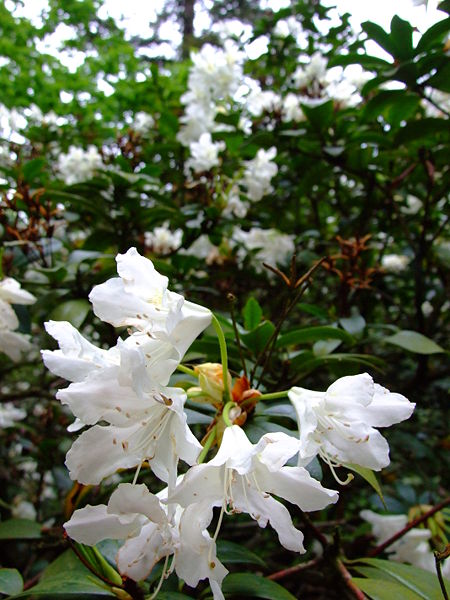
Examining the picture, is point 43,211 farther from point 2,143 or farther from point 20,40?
point 20,40

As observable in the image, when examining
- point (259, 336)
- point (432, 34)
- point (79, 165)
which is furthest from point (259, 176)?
point (259, 336)

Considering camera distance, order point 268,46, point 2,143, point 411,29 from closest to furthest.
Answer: point 411,29 < point 2,143 < point 268,46

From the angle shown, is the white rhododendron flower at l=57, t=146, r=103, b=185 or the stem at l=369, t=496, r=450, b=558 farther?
the white rhododendron flower at l=57, t=146, r=103, b=185

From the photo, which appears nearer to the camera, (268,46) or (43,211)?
(43,211)

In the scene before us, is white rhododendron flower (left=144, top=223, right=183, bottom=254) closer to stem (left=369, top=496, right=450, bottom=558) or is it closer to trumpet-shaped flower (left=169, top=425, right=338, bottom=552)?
stem (left=369, top=496, right=450, bottom=558)

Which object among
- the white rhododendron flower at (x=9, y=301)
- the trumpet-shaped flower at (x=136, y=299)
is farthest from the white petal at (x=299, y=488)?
the white rhododendron flower at (x=9, y=301)

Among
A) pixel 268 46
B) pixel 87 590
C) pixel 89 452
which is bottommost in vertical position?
pixel 87 590

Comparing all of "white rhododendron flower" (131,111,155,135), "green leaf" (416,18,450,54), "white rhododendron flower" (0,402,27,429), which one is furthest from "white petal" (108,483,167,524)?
"white rhododendron flower" (131,111,155,135)

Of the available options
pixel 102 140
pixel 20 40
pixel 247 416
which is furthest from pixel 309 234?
pixel 20 40

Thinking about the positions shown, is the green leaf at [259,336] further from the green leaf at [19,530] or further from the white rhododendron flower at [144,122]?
the white rhododendron flower at [144,122]
